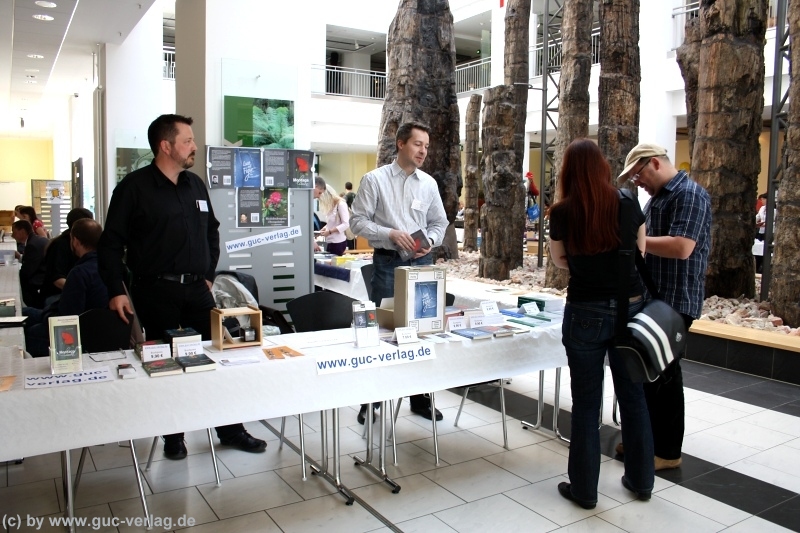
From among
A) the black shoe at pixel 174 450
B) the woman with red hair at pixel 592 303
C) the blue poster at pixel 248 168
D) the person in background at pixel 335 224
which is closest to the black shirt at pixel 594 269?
the woman with red hair at pixel 592 303

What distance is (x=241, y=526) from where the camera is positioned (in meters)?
2.56

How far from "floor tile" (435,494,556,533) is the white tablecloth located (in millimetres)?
515

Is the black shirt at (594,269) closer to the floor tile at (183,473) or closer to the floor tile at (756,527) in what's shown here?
the floor tile at (756,527)

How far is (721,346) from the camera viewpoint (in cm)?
511

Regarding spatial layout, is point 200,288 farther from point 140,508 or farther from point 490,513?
point 490,513

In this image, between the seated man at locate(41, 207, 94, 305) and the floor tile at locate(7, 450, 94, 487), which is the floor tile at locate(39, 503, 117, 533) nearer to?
the floor tile at locate(7, 450, 94, 487)

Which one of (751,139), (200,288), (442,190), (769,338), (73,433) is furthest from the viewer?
(442,190)

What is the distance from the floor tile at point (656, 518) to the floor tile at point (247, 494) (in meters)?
1.34

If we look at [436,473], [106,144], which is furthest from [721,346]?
[106,144]

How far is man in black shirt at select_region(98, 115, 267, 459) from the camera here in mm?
2982

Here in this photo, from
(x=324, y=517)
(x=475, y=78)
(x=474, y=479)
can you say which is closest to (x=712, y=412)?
(x=474, y=479)

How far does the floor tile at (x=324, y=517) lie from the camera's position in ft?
8.43

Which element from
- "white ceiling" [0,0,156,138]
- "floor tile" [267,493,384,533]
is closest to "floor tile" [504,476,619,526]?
"floor tile" [267,493,384,533]

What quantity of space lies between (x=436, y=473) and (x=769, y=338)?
3.05m
